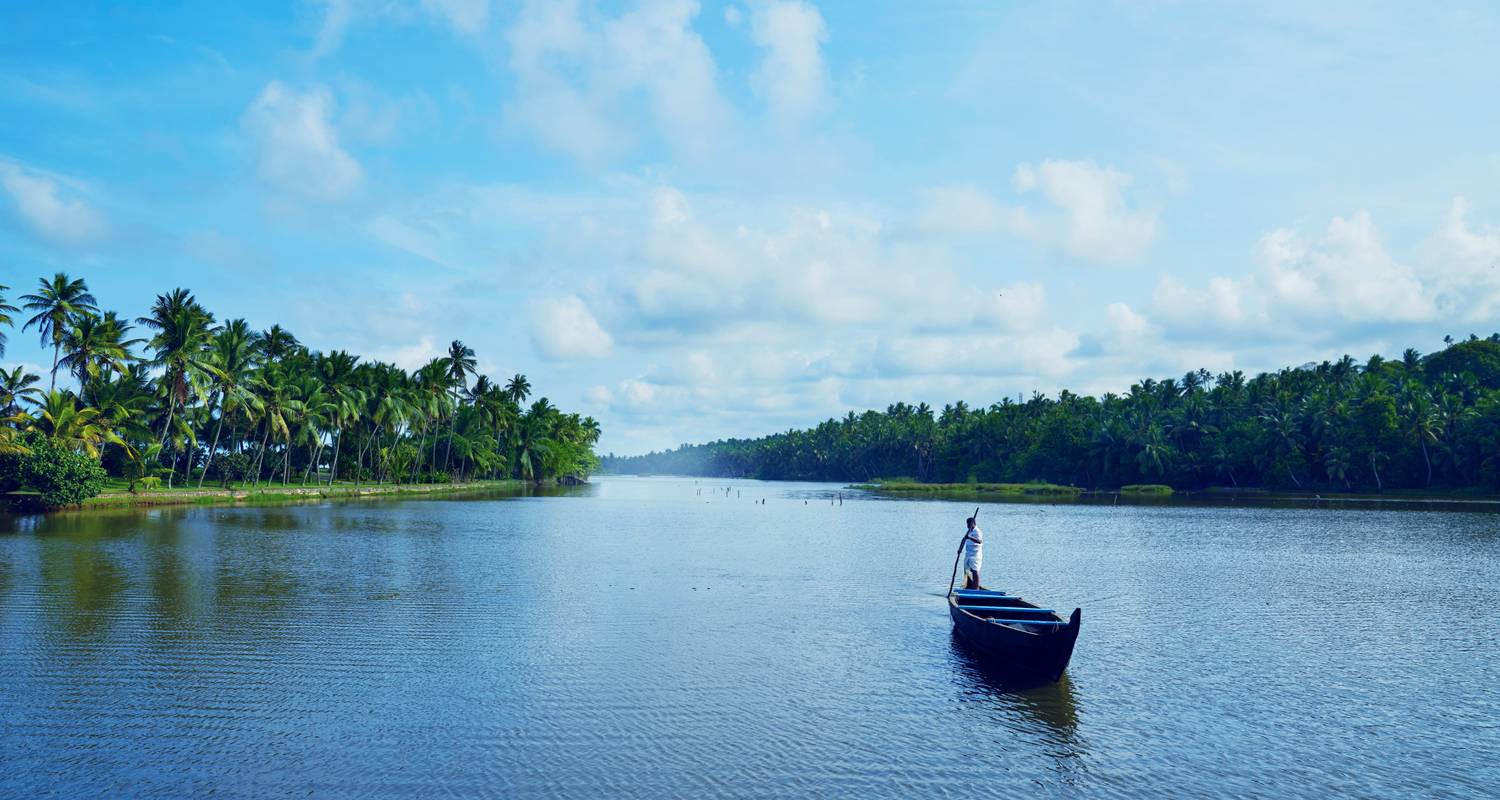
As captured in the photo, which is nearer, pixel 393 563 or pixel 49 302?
pixel 393 563

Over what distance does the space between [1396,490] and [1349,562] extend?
229 ft

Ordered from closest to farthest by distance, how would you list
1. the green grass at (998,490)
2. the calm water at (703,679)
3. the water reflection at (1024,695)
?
the calm water at (703,679) < the water reflection at (1024,695) < the green grass at (998,490)

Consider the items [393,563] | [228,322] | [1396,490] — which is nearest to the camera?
[393,563]

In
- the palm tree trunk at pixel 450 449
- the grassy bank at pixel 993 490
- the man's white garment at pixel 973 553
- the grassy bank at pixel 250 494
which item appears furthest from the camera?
the grassy bank at pixel 993 490

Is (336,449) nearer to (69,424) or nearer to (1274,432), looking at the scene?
(69,424)

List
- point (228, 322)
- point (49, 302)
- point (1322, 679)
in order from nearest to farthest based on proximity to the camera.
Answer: point (1322, 679) < point (49, 302) < point (228, 322)

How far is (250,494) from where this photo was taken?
206 feet

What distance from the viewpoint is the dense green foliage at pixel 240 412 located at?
49.9 m

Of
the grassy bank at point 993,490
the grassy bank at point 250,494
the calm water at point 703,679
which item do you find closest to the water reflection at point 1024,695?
the calm water at point 703,679

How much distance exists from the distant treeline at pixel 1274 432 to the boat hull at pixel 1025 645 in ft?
289

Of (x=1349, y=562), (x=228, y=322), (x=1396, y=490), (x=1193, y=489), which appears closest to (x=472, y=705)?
(x=1349, y=562)

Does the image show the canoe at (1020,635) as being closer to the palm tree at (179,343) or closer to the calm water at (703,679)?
the calm water at (703,679)

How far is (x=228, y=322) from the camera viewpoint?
2744 inches

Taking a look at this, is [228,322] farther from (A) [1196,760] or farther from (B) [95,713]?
(A) [1196,760]
